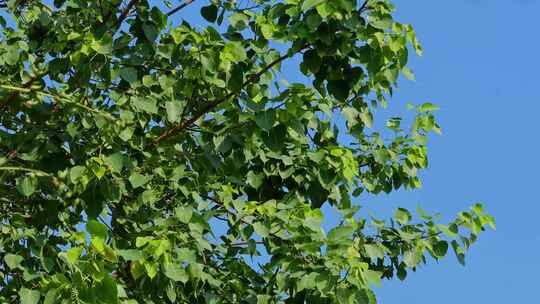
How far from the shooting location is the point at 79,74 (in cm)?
718

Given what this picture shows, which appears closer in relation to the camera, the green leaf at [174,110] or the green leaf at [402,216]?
the green leaf at [174,110]

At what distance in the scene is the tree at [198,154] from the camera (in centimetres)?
653

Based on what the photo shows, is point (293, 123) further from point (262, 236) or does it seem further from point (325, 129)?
point (325, 129)

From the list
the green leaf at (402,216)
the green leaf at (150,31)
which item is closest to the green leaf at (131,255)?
the green leaf at (150,31)

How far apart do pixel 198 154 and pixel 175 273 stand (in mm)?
1592

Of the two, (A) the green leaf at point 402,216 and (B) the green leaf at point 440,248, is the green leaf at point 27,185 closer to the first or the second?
(A) the green leaf at point 402,216

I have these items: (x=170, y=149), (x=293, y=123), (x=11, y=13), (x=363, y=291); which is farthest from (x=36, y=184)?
(x=11, y=13)

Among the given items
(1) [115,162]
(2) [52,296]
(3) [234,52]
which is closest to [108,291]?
(2) [52,296]

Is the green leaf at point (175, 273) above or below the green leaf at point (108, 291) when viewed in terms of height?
above

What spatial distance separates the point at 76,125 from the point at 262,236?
1757mm

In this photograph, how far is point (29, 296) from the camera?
580 cm

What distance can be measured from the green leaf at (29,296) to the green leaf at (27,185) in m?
1.12

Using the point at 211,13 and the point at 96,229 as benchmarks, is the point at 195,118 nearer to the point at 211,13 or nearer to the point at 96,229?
the point at 211,13

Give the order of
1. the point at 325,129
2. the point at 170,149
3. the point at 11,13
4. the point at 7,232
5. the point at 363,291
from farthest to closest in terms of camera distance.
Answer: the point at 11,13
the point at 325,129
the point at 170,149
the point at 7,232
the point at 363,291
